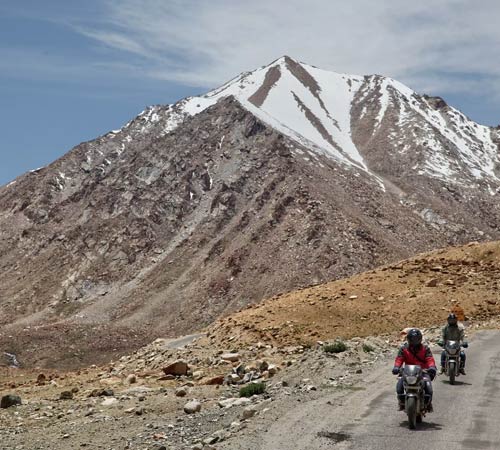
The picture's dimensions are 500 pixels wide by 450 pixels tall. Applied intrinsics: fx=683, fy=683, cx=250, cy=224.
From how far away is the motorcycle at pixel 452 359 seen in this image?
57.9 feet

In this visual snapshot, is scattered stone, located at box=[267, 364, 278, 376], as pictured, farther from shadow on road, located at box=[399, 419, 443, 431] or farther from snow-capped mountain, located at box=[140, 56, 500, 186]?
snow-capped mountain, located at box=[140, 56, 500, 186]

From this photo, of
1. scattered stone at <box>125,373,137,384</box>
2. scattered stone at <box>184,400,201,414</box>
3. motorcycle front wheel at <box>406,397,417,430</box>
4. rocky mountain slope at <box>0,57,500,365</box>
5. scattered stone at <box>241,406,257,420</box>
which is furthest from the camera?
rocky mountain slope at <box>0,57,500,365</box>

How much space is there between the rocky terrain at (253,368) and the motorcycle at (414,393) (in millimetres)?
2209

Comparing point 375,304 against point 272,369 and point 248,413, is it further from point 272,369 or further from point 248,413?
point 248,413

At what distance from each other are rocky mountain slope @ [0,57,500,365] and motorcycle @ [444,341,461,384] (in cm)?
5347

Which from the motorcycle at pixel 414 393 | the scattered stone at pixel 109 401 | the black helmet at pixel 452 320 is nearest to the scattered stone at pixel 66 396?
the scattered stone at pixel 109 401

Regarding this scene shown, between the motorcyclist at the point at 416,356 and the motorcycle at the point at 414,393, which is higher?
the motorcyclist at the point at 416,356

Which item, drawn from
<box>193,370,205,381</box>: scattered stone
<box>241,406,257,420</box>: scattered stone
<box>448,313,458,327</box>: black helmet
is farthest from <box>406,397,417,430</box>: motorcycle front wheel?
<box>193,370,205,381</box>: scattered stone

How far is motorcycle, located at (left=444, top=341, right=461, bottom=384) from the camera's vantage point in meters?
17.7

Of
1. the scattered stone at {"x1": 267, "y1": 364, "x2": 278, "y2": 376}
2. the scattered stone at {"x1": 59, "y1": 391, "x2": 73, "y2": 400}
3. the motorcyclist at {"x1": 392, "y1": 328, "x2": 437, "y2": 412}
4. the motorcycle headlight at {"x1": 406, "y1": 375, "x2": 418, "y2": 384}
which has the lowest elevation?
the scattered stone at {"x1": 59, "y1": 391, "x2": 73, "y2": 400}

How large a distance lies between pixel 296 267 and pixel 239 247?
10.8 metres

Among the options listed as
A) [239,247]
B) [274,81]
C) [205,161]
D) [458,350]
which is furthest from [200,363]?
[274,81]

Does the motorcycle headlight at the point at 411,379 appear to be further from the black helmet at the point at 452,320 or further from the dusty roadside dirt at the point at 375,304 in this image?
the dusty roadside dirt at the point at 375,304

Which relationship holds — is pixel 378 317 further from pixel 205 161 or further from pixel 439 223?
pixel 205 161
